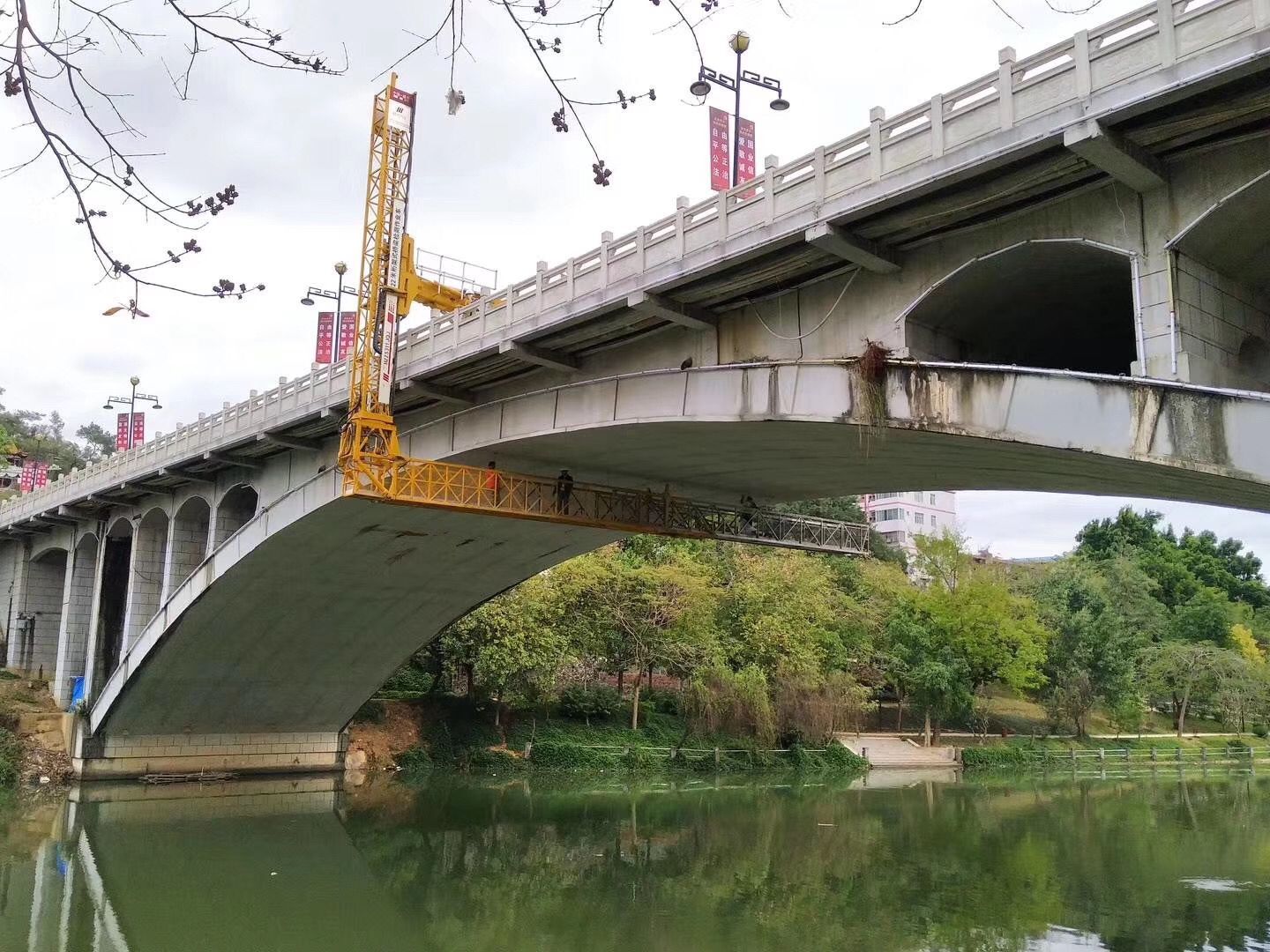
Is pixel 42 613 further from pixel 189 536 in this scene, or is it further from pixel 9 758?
pixel 189 536

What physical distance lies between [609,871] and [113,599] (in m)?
18.4

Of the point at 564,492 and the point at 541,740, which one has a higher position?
the point at 564,492

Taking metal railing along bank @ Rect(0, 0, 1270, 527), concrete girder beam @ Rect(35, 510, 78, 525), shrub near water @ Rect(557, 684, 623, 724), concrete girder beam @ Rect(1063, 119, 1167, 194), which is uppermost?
metal railing along bank @ Rect(0, 0, 1270, 527)

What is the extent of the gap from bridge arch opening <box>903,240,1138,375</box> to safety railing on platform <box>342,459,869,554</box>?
855 centimetres

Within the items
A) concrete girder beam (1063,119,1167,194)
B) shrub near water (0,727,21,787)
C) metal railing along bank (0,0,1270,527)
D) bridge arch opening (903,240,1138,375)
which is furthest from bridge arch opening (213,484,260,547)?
concrete girder beam (1063,119,1167,194)

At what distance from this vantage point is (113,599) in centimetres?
2981

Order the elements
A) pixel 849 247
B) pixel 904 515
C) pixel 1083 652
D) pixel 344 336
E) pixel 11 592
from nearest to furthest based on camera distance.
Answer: pixel 849 247, pixel 344 336, pixel 11 592, pixel 1083 652, pixel 904 515

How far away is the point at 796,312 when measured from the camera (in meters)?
12.6

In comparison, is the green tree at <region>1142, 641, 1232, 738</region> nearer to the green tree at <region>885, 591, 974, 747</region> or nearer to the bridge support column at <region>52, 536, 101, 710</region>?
the green tree at <region>885, 591, 974, 747</region>

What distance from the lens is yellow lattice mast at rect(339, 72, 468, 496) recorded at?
56.8ft

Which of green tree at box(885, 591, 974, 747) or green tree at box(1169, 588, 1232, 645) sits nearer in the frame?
green tree at box(885, 591, 974, 747)

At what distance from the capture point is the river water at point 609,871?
552 inches

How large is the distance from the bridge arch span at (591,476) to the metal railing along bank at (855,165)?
1375 millimetres

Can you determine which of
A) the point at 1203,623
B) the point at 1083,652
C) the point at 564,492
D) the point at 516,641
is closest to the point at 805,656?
the point at 516,641
